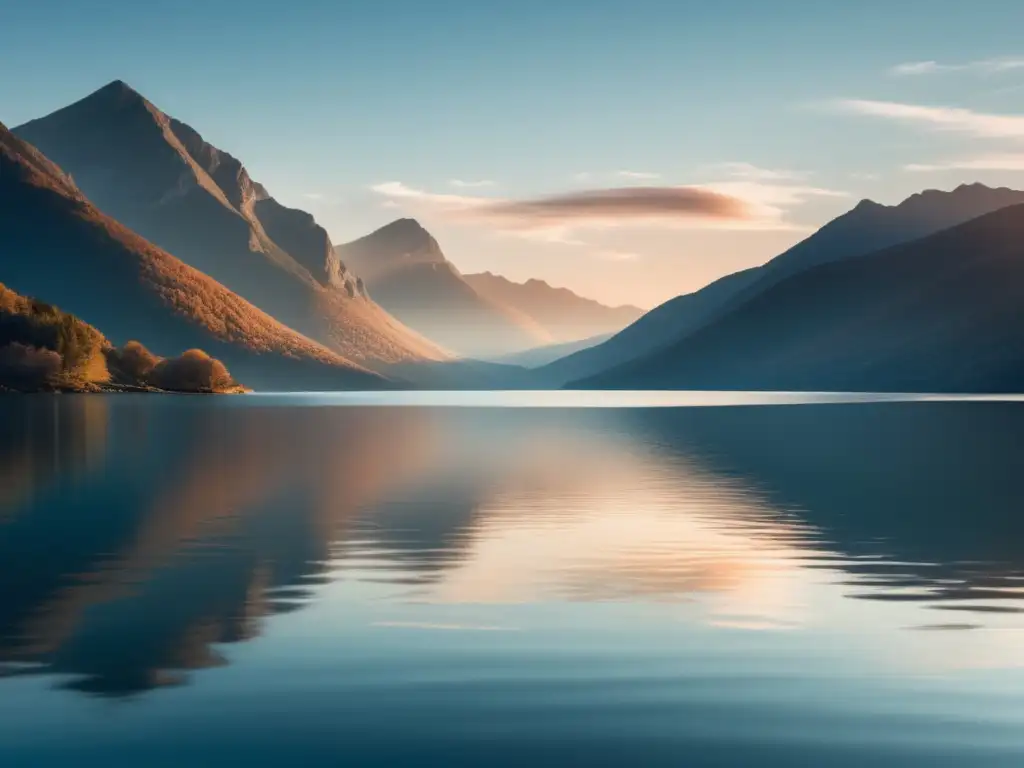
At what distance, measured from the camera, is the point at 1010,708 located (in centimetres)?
1980

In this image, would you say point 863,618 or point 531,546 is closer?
point 863,618

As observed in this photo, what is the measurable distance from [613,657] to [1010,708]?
6724 millimetres

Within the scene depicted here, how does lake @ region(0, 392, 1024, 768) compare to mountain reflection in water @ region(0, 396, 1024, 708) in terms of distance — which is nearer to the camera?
lake @ region(0, 392, 1024, 768)

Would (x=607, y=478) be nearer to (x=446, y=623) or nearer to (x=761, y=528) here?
(x=761, y=528)

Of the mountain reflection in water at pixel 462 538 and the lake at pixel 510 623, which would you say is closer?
the lake at pixel 510 623

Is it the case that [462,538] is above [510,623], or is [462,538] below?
above

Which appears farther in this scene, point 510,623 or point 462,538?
point 462,538

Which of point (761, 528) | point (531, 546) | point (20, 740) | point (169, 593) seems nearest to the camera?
point (20, 740)

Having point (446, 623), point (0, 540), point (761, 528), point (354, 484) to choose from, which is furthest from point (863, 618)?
point (354, 484)

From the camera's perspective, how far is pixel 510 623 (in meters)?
26.5

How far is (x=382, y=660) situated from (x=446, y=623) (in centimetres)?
357

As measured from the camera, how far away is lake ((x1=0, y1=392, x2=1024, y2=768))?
1814 centimetres

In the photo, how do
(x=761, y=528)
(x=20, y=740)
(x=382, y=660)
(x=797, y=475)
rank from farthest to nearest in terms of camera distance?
(x=797, y=475)
(x=761, y=528)
(x=382, y=660)
(x=20, y=740)

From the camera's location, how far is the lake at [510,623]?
1814 cm
